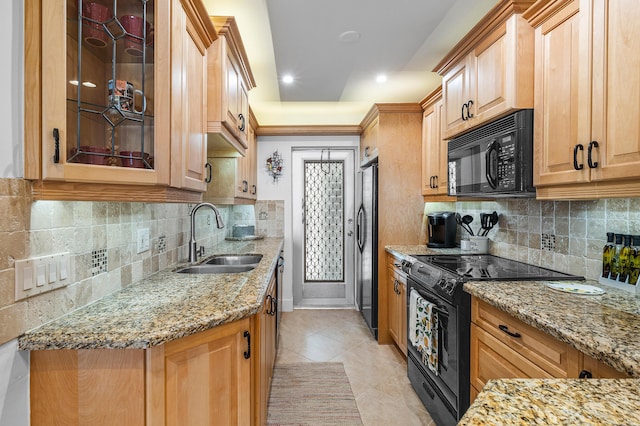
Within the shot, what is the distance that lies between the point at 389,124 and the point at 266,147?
178 centimetres

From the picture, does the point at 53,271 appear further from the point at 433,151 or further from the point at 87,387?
the point at 433,151

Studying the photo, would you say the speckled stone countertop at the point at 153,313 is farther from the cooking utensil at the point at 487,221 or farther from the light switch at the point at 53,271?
the cooking utensil at the point at 487,221

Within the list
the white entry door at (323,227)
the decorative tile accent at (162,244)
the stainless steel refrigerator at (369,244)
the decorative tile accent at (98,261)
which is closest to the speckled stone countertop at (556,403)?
the decorative tile accent at (98,261)

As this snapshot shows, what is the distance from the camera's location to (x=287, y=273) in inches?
172

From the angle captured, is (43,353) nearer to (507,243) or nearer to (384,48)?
(384,48)

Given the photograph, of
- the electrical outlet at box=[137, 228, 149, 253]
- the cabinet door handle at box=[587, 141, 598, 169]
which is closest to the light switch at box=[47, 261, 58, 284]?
the electrical outlet at box=[137, 228, 149, 253]

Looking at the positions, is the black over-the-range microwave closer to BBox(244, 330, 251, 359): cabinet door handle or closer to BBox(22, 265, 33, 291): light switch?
BBox(244, 330, 251, 359): cabinet door handle

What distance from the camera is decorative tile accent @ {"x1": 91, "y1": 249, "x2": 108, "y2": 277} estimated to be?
4.38ft

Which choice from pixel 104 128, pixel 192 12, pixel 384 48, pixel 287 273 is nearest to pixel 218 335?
pixel 104 128

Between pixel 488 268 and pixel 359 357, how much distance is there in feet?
4.92

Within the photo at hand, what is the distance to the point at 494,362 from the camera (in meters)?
1.54

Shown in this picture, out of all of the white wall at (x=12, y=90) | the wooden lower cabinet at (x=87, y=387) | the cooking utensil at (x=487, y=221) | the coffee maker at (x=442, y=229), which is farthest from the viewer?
the coffee maker at (x=442, y=229)

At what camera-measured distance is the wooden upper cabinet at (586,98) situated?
1.24 metres

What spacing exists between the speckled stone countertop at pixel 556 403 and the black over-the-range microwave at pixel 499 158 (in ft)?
3.95
